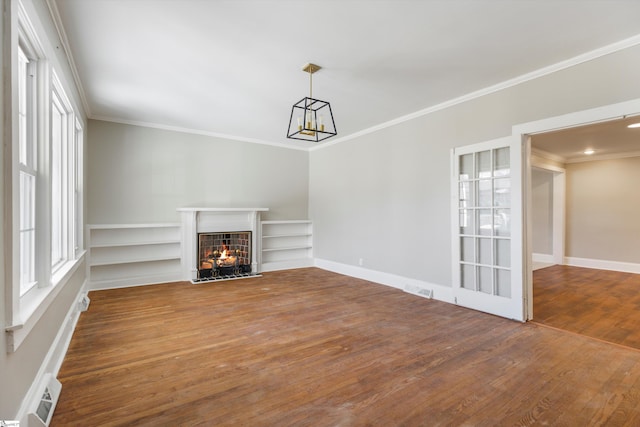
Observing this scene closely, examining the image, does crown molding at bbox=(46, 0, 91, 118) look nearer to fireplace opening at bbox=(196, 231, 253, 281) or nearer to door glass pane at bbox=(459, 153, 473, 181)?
fireplace opening at bbox=(196, 231, 253, 281)

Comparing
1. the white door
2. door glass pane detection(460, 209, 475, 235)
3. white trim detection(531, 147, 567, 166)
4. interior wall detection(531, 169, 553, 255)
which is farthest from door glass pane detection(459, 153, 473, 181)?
interior wall detection(531, 169, 553, 255)

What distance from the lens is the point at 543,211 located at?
7.55 m

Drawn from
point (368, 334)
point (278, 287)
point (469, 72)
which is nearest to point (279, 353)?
point (368, 334)

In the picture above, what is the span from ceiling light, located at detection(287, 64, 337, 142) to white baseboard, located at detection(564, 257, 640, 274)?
6.45 metres

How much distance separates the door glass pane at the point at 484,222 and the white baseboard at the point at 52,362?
14.1 ft

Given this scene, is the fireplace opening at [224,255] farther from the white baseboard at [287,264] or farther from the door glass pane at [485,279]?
the door glass pane at [485,279]

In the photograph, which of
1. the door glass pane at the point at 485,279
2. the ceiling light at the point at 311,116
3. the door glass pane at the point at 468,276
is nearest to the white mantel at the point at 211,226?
the ceiling light at the point at 311,116

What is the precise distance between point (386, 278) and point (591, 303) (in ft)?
9.10

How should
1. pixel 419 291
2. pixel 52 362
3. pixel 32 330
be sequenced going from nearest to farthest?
1. pixel 32 330
2. pixel 52 362
3. pixel 419 291

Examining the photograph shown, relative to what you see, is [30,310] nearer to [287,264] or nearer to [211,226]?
[211,226]

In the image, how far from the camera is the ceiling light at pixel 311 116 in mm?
3268

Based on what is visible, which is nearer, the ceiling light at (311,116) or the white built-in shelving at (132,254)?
the ceiling light at (311,116)

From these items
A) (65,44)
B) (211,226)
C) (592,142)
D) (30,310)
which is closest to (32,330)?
(30,310)

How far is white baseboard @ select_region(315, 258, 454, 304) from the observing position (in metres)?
4.33
